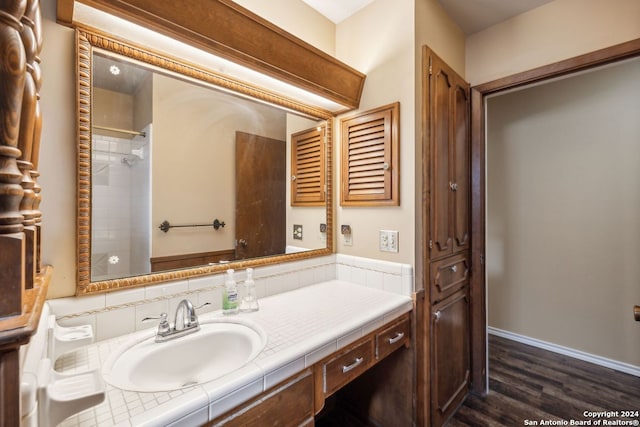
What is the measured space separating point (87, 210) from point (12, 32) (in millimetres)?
731

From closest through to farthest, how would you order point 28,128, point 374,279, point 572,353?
point 28,128
point 374,279
point 572,353

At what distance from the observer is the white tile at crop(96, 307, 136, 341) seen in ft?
3.25

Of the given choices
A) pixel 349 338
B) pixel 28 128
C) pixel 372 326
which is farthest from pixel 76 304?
pixel 372 326

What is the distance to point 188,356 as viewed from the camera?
1.04 meters

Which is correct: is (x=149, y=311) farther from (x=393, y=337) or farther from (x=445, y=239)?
(x=445, y=239)

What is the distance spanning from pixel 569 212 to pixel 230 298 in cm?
277

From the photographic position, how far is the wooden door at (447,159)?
1581 millimetres

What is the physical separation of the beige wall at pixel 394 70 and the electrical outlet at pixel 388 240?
2 cm

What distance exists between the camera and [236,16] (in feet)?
3.66

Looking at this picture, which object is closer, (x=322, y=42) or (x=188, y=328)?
(x=188, y=328)

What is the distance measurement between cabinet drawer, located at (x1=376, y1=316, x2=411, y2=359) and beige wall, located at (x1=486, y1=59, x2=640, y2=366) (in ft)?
6.08

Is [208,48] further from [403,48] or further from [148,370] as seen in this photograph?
[148,370]

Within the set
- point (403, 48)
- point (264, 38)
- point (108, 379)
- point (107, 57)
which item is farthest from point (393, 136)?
point (108, 379)

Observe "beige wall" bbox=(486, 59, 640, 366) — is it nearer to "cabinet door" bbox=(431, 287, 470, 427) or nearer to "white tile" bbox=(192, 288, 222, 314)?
"cabinet door" bbox=(431, 287, 470, 427)
